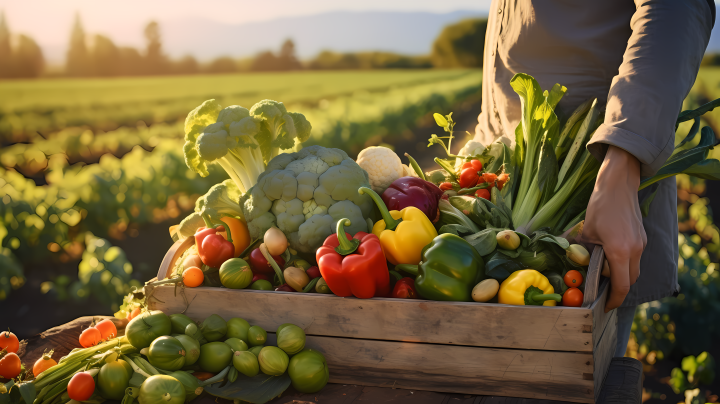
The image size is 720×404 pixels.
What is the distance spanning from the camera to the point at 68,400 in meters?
1.48

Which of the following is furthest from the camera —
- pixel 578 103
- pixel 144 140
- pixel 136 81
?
pixel 136 81

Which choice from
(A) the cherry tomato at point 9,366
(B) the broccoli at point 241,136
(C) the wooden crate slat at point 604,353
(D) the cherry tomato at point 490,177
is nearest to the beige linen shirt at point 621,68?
(C) the wooden crate slat at point 604,353

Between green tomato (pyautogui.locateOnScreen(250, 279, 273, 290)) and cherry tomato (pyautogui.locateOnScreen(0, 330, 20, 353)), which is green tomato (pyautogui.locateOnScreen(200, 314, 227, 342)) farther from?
cherry tomato (pyautogui.locateOnScreen(0, 330, 20, 353))

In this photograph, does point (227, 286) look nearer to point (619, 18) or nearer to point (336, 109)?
point (619, 18)

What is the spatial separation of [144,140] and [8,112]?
5.79 metres

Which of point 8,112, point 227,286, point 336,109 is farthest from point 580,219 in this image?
point 8,112

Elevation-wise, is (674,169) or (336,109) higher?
(674,169)

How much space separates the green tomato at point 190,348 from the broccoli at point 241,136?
0.67 metres

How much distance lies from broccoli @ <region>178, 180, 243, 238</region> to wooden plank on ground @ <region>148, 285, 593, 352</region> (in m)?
0.32

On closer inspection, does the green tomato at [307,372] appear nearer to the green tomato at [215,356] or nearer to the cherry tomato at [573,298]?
the green tomato at [215,356]

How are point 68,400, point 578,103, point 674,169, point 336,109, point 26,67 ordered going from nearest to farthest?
point 68,400 → point 674,169 → point 578,103 → point 336,109 → point 26,67

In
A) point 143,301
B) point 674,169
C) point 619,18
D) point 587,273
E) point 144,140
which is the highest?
point 619,18

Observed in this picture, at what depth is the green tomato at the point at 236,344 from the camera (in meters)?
1.60

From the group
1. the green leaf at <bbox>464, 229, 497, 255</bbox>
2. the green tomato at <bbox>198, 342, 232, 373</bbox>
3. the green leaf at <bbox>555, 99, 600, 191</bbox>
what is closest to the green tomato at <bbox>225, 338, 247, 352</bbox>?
the green tomato at <bbox>198, 342, 232, 373</bbox>
